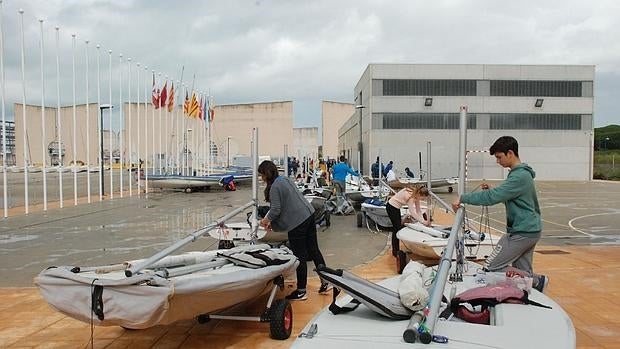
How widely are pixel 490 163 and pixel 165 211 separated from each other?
36674mm

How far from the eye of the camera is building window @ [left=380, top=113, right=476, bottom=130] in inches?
1945

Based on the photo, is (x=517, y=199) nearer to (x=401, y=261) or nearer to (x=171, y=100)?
(x=401, y=261)

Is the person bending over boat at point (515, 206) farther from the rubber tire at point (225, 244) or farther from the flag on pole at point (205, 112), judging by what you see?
the flag on pole at point (205, 112)

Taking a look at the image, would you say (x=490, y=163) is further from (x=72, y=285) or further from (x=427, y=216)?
(x=72, y=285)

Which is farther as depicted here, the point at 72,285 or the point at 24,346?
the point at 24,346

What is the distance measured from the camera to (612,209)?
20.5 metres

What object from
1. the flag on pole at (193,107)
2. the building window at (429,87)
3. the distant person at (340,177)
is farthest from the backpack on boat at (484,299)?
the building window at (429,87)

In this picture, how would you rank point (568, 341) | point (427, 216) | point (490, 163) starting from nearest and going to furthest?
1. point (568, 341)
2. point (427, 216)
3. point (490, 163)

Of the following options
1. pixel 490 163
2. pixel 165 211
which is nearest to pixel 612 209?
pixel 165 211

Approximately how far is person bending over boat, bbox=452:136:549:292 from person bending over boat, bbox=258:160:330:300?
97.0 inches

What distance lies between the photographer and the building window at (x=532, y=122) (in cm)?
4975

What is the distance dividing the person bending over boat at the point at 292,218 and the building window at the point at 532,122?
151 ft

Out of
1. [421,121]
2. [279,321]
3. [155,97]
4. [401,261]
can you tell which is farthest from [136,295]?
[421,121]

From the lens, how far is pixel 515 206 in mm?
4891
